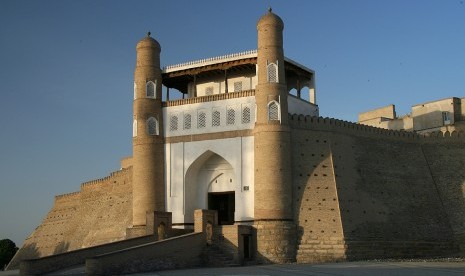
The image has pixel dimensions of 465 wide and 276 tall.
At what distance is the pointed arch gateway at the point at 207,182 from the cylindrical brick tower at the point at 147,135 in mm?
1194

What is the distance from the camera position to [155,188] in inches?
1075

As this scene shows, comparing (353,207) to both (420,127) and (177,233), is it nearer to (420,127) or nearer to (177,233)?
(177,233)

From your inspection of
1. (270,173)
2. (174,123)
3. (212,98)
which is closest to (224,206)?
(174,123)

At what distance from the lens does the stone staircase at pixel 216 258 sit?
23.3 meters

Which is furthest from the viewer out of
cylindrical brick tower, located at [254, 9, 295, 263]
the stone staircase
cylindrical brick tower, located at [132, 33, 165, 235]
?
cylindrical brick tower, located at [132, 33, 165, 235]

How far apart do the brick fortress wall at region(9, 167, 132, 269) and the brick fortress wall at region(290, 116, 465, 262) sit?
33.5 feet

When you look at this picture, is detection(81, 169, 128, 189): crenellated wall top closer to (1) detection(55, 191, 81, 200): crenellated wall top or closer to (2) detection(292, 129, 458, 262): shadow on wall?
(1) detection(55, 191, 81, 200): crenellated wall top

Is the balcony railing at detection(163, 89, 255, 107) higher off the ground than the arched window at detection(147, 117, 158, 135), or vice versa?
the balcony railing at detection(163, 89, 255, 107)

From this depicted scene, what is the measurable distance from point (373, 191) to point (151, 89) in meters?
10.5

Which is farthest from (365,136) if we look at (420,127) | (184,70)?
(420,127)

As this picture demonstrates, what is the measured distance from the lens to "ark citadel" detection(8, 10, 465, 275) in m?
24.5

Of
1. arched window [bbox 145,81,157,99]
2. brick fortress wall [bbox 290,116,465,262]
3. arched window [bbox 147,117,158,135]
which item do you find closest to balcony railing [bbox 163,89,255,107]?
arched window [bbox 145,81,157,99]

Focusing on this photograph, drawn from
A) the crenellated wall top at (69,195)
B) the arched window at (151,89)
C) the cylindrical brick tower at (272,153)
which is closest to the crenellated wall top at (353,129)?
the cylindrical brick tower at (272,153)

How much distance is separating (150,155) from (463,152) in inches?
569
